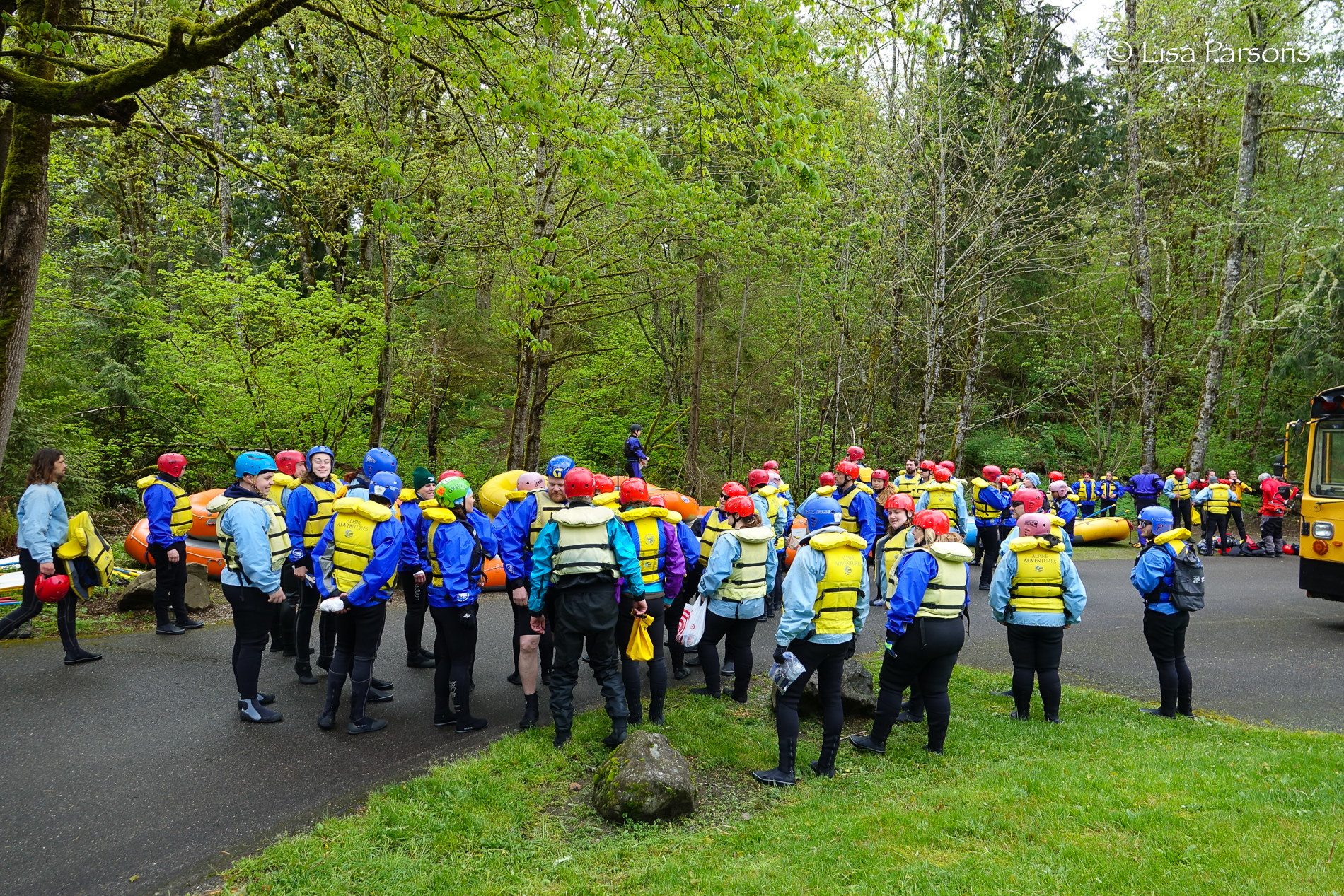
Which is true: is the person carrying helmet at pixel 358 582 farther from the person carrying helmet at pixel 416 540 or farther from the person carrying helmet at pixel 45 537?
the person carrying helmet at pixel 45 537

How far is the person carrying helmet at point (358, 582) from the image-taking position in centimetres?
546

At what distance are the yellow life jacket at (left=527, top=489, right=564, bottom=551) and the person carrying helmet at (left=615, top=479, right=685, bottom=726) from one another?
2.32ft

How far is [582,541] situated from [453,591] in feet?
3.89

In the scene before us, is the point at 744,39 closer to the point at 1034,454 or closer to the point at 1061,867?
the point at 1061,867

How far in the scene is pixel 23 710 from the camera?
583cm

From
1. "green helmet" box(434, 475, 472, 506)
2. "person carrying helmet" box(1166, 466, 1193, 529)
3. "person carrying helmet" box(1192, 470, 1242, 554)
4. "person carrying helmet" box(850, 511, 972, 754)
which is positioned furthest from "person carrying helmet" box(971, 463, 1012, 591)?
"green helmet" box(434, 475, 472, 506)

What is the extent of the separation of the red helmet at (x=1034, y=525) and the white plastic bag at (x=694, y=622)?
2.90 m

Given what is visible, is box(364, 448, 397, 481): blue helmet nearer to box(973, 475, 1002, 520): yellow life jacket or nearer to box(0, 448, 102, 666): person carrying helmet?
box(0, 448, 102, 666): person carrying helmet

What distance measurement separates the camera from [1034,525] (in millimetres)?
6129

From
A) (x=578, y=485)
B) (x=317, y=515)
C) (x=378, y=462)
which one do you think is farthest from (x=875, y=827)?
(x=317, y=515)

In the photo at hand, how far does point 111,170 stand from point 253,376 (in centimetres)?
811

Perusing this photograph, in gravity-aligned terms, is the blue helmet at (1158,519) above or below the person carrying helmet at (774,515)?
above

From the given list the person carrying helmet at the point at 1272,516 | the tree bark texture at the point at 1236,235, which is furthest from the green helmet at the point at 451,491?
the tree bark texture at the point at 1236,235

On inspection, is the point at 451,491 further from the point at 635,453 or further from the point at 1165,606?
the point at 635,453
